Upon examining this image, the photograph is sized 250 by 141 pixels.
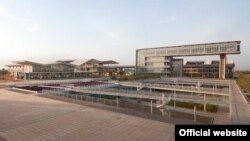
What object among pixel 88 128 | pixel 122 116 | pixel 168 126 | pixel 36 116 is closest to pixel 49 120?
pixel 36 116

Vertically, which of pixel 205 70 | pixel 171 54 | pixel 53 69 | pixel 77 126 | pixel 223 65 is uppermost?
pixel 171 54

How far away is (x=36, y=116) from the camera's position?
1473 cm

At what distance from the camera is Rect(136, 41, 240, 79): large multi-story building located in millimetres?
64688

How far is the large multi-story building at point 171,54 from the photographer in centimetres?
6469

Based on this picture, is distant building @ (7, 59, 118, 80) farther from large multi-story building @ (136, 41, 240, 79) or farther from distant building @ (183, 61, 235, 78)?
distant building @ (183, 61, 235, 78)

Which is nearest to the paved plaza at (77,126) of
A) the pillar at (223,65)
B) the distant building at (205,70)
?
the pillar at (223,65)

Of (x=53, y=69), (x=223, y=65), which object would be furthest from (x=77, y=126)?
(x=53, y=69)

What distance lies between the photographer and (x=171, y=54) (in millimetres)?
78375

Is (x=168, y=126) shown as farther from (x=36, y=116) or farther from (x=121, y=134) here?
(x=36, y=116)

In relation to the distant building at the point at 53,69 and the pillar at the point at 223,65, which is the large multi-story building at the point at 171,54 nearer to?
the pillar at the point at 223,65

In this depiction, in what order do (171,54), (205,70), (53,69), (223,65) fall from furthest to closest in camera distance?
(205,70), (171,54), (53,69), (223,65)

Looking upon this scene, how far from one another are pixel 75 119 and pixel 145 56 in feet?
249

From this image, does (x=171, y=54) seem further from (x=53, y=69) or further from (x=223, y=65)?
(x=53, y=69)

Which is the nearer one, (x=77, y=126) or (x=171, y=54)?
(x=77, y=126)
